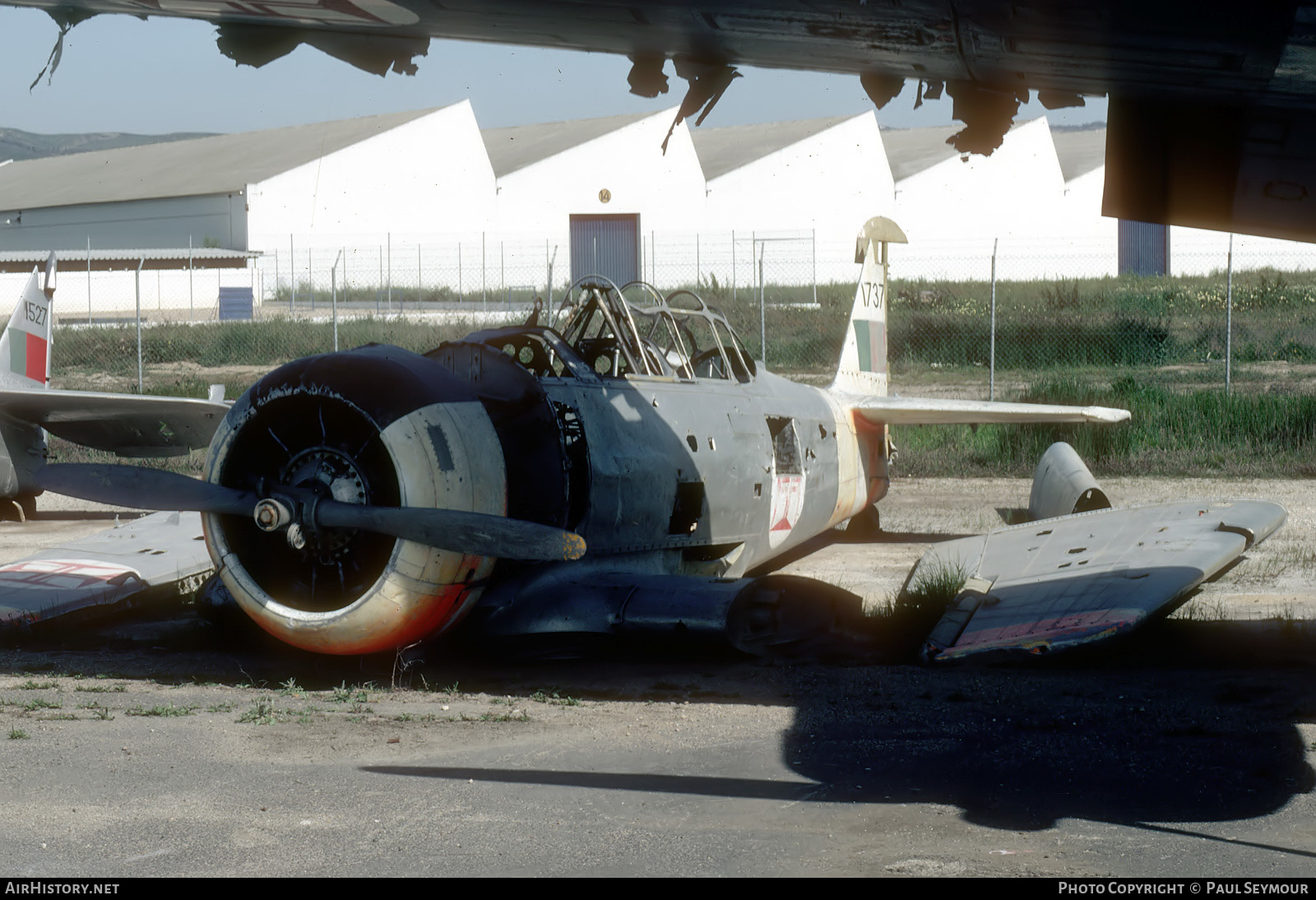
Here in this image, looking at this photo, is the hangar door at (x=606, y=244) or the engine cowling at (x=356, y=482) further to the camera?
the hangar door at (x=606, y=244)

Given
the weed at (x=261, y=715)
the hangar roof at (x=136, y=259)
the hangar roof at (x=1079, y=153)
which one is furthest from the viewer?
the hangar roof at (x=1079, y=153)

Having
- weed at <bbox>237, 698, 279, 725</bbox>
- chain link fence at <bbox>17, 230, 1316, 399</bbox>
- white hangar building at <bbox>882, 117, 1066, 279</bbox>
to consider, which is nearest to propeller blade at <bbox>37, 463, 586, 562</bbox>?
weed at <bbox>237, 698, 279, 725</bbox>

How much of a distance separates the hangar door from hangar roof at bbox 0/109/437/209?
7796 millimetres

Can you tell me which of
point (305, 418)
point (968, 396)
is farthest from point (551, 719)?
point (968, 396)

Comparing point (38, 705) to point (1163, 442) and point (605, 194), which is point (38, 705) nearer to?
point (1163, 442)

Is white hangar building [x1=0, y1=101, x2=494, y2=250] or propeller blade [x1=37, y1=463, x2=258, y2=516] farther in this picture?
white hangar building [x1=0, y1=101, x2=494, y2=250]

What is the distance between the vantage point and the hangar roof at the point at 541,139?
53031 mm

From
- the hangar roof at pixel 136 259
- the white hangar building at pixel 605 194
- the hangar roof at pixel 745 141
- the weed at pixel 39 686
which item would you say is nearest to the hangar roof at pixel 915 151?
the hangar roof at pixel 745 141

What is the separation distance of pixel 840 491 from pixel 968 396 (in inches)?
434

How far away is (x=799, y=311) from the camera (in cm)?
3341

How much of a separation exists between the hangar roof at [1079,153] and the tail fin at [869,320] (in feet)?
151

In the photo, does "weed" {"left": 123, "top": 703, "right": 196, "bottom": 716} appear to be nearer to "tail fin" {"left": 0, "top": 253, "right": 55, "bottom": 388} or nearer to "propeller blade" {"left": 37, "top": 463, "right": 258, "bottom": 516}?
"propeller blade" {"left": 37, "top": 463, "right": 258, "bottom": 516}

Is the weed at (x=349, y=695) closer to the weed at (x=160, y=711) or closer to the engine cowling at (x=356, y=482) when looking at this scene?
the engine cowling at (x=356, y=482)

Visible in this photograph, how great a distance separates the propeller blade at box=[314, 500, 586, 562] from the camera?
6.43 metres
